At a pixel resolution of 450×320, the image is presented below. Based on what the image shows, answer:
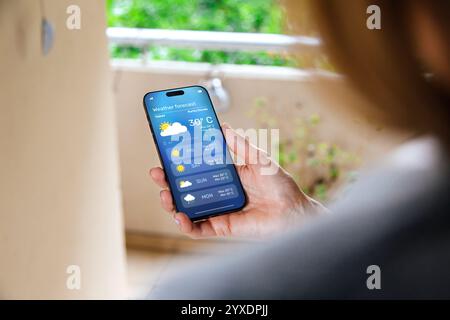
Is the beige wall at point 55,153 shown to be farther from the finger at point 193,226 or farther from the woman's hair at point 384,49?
the woman's hair at point 384,49

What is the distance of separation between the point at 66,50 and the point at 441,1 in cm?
62

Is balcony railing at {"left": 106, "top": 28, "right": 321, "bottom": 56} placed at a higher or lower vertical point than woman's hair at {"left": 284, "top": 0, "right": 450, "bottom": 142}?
higher

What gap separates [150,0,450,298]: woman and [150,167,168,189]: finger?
188mm

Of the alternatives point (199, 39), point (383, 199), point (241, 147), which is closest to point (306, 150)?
point (199, 39)

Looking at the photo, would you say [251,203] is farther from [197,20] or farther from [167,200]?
[197,20]

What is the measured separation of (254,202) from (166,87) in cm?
14

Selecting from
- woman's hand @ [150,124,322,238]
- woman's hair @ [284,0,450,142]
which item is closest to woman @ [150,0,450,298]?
woman's hair @ [284,0,450,142]

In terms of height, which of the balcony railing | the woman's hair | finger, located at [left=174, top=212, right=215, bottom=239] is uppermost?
the balcony railing

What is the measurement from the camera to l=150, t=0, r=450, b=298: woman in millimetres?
308

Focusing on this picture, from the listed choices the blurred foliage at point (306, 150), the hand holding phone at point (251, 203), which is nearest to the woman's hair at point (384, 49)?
the hand holding phone at point (251, 203)

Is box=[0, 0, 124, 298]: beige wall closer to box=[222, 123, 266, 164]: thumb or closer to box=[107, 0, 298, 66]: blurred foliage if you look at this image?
box=[107, 0, 298, 66]: blurred foliage

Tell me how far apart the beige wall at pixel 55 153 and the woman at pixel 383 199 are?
424 mm

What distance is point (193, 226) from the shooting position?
591mm

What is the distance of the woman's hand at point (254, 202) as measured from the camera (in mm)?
531
